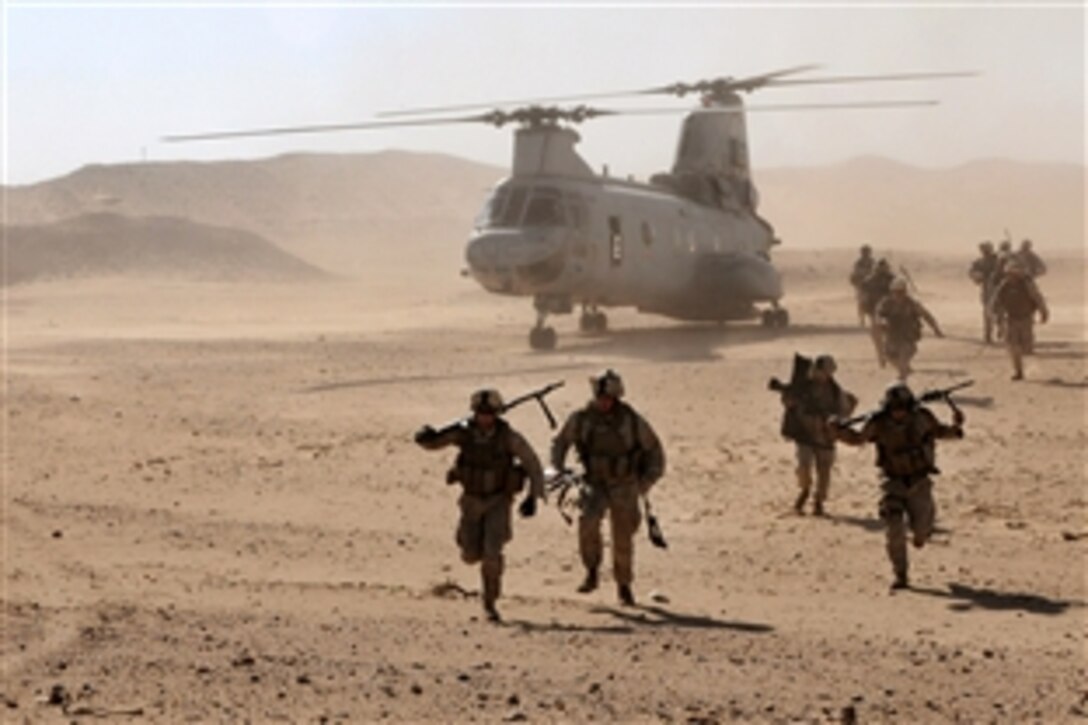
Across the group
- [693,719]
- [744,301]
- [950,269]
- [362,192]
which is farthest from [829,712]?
[362,192]

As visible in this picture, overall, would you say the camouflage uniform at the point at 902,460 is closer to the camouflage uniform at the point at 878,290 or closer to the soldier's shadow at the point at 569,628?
the soldier's shadow at the point at 569,628

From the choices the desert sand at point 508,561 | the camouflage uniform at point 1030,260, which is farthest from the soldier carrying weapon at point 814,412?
the camouflage uniform at point 1030,260

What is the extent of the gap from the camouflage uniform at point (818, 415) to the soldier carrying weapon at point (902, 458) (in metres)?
2.33

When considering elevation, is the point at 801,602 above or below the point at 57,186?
below

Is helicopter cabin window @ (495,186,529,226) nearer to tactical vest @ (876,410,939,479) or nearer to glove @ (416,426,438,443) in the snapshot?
tactical vest @ (876,410,939,479)

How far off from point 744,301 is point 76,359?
35.4ft

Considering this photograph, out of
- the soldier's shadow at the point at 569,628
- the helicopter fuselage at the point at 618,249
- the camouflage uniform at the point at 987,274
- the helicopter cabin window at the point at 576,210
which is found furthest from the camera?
the helicopter cabin window at the point at 576,210

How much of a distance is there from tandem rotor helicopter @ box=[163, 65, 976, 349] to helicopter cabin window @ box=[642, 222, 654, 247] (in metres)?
0.04

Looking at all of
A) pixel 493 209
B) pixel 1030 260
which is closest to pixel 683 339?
pixel 493 209

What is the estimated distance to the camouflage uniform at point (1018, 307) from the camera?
20.5m

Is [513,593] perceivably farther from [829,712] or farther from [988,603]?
[829,712]

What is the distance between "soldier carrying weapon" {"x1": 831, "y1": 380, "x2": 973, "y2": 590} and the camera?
36.7 ft

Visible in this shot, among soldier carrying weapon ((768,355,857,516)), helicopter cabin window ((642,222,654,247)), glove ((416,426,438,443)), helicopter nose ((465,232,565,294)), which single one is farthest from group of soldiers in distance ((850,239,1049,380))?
glove ((416,426,438,443))

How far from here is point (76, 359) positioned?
29719 mm
